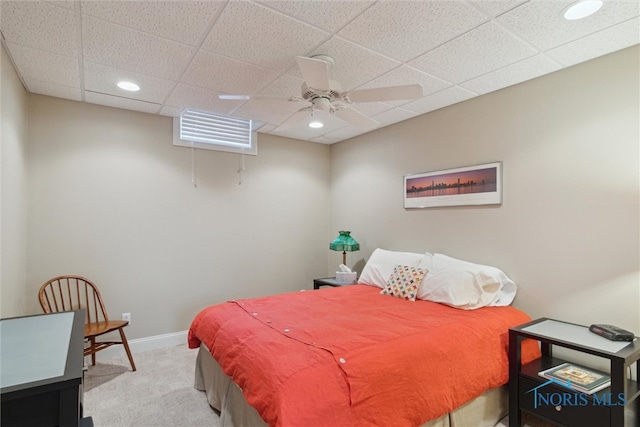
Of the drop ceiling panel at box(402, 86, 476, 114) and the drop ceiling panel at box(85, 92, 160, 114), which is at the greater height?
the drop ceiling panel at box(85, 92, 160, 114)

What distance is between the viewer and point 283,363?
162 centimetres

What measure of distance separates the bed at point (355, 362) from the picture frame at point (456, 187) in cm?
91

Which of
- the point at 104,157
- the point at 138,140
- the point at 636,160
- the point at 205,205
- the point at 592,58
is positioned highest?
the point at 592,58

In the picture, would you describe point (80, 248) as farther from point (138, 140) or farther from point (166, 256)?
point (138, 140)

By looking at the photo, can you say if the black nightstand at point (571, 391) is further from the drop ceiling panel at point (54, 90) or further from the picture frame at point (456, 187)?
the drop ceiling panel at point (54, 90)

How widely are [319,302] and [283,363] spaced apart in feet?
3.91

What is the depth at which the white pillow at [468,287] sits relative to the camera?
2611mm

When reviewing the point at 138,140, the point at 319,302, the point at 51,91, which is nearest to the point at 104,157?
the point at 138,140

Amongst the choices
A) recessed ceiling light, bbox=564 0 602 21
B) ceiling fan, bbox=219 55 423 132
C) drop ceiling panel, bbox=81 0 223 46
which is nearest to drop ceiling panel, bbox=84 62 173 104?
drop ceiling panel, bbox=81 0 223 46

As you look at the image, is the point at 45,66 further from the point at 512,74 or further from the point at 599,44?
the point at 599,44

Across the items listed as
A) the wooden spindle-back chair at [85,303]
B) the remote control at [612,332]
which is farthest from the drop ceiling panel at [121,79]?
the remote control at [612,332]

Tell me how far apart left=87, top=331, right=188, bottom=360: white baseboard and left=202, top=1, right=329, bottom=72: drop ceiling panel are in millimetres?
2957

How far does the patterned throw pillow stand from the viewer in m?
2.92

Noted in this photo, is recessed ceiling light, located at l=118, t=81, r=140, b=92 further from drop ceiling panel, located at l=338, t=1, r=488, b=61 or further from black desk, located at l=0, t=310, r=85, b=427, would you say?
black desk, located at l=0, t=310, r=85, b=427
